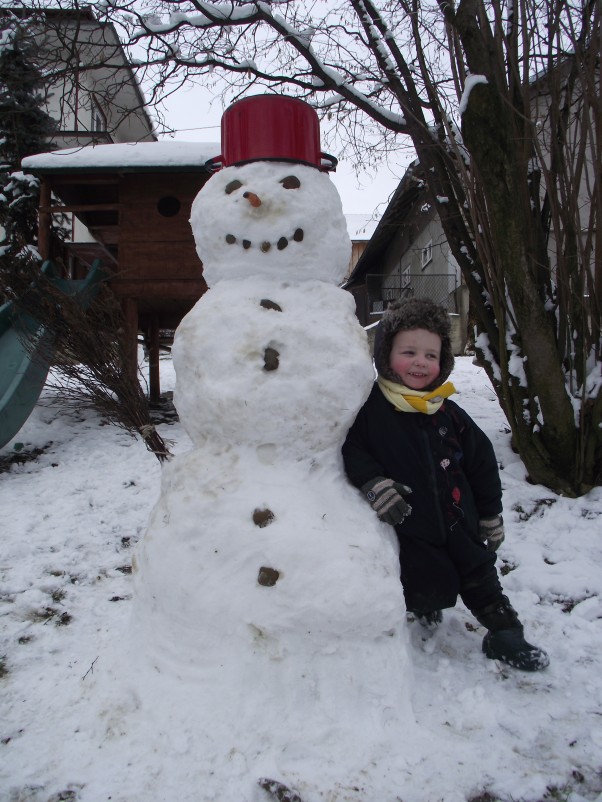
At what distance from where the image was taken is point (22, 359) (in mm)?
5398

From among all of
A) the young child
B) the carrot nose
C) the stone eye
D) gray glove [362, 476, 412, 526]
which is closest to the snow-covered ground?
the young child

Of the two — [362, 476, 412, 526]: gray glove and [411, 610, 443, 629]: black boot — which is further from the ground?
[362, 476, 412, 526]: gray glove

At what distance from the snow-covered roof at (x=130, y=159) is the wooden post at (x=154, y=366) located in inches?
89.8

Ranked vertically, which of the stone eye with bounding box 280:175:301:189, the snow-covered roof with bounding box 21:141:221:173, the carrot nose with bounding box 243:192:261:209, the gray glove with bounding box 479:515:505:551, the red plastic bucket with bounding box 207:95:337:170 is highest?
the snow-covered roof with bounding box 21:141:221:173

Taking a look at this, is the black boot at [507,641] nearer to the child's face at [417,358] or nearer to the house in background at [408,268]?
the child's face at [417,358]

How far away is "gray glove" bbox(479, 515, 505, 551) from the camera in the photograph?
7.00 feet

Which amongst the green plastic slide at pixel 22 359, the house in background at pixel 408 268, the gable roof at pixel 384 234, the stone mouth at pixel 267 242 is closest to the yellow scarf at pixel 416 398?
the stone mouth at pixel 267 242

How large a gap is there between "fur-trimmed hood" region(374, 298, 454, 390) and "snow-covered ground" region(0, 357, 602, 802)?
105 centimetres

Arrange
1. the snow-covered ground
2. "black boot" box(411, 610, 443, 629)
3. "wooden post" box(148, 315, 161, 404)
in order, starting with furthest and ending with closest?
"wooden post" box(148, 315, 161, 404) < "black boot" box(411, 610, 443, 629) < the snow-covered ground

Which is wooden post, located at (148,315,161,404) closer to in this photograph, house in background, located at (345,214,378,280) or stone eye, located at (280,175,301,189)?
stone eye, located at (280,175,301,189)

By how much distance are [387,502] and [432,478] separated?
26 centimetres

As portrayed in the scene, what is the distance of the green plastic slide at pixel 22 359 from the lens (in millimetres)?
4863

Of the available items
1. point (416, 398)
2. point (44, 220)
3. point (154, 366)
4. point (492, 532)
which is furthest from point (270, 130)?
point (154, 366)

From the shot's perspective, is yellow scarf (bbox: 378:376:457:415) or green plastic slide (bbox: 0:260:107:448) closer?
yellow scarf (bbox: 378:376:457:415)
